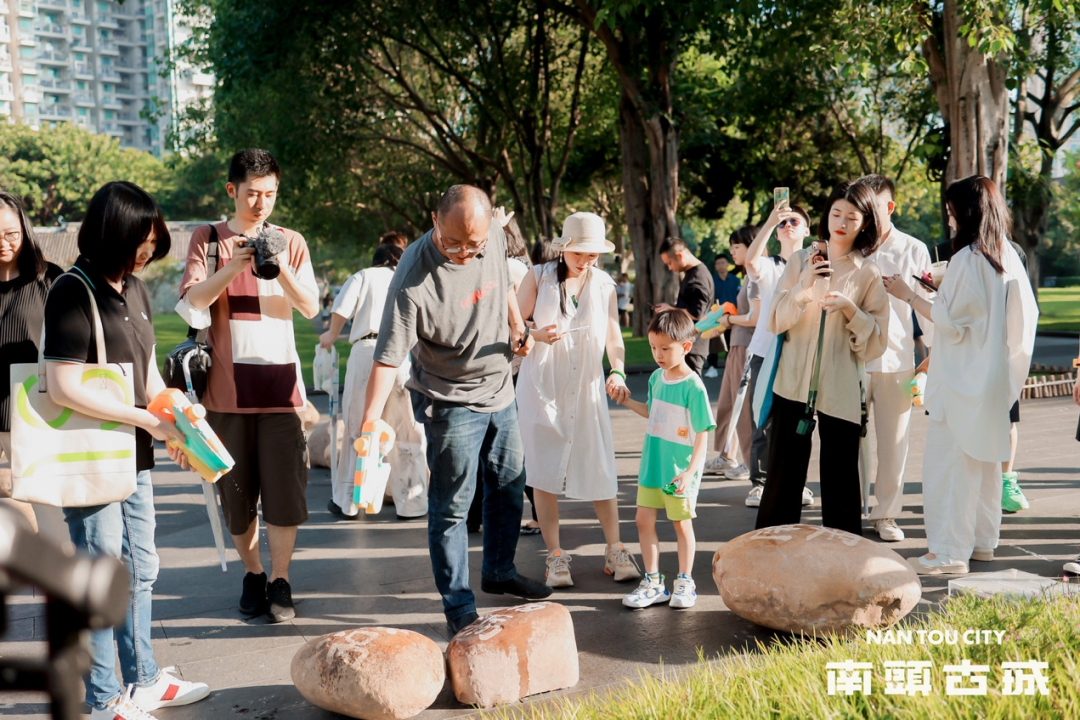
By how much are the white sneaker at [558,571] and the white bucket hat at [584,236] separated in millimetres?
1649

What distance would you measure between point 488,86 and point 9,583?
21.7 m

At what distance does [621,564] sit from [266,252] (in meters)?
2.50

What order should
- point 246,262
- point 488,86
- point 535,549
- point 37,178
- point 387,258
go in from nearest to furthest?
1. point 246,262
2. point 535,549
3. point 387,258
4. point 488,86
5. point 37,178

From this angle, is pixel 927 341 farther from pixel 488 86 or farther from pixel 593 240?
pixel 488 86

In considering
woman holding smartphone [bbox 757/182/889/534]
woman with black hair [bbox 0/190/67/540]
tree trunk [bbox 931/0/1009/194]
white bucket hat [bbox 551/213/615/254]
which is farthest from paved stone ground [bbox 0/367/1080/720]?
tree trunk [bbox 931/0/1009/194]

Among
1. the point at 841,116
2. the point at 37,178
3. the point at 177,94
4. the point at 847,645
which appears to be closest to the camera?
the point at 847,645

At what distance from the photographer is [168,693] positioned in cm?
375

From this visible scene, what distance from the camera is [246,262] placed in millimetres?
4184

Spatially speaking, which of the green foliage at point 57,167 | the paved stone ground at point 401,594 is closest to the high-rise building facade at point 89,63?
the green foliage at point 57,167

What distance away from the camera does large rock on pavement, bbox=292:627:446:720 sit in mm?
3520

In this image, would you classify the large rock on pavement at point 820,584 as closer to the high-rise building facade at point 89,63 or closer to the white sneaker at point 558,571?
the white sneaker at point 558,571

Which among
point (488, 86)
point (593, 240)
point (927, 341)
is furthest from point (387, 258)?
point (488, 86)

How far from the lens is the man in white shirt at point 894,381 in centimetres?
565

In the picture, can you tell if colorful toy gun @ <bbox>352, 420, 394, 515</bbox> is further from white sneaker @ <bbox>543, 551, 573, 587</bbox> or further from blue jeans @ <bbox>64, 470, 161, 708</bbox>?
white sneaker @ <bbox>543, 551, 573, 587</bbox>
